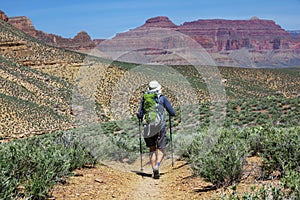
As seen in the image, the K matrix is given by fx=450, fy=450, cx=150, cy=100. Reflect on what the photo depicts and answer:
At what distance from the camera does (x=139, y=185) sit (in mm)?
8406

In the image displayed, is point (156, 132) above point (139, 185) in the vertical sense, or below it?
above

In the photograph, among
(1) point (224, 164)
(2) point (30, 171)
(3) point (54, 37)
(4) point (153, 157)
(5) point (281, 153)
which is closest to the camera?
(2) point (30, 171)

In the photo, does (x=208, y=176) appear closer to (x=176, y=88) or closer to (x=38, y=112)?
(x=38, y=112)

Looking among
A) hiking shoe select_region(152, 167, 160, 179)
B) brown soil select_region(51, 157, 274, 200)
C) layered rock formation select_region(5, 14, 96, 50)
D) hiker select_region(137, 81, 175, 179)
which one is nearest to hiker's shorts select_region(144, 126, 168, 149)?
hiker select_region(137, 81, 175, 179)

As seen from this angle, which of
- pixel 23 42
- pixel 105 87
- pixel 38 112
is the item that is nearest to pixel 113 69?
pixel 105 87

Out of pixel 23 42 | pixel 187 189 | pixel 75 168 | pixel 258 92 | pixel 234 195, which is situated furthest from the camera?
pixel 258 92

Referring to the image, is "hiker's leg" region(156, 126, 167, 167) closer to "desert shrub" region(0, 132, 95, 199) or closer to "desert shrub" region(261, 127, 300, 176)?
"desert shrub" region(0, 132, 95, 199)

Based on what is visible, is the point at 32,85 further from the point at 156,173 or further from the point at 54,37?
the point at 54,37

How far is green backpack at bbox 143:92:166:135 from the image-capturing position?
9.07 m

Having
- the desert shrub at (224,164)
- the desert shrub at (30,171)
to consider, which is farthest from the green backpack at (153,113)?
the desert shrub at (30,171)

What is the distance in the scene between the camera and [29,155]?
6.86m

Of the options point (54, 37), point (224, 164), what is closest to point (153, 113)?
point (224, 164)

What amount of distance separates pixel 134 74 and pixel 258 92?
2063cm

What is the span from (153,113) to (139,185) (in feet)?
4.91
